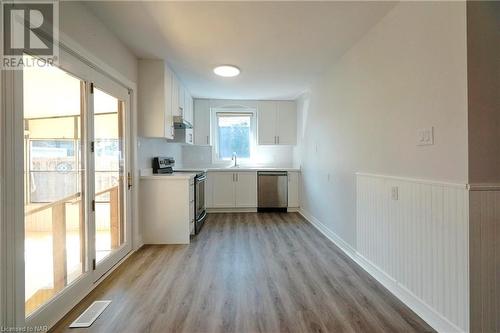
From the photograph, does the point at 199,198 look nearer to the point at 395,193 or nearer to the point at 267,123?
the point at 267,123

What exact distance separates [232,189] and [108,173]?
3074 millimetres

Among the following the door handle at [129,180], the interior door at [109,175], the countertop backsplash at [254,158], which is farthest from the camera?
the countertop backsplash at [254,158]

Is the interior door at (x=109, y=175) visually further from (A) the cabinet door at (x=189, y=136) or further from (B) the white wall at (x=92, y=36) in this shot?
(A) the cabinet door at (x=189, y=136)

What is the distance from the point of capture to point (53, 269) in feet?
6.41

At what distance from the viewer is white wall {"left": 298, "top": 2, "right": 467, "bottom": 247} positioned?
5.32 feet

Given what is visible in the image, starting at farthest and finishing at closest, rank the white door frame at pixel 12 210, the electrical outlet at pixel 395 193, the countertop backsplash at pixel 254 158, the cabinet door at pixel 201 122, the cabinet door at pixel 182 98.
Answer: the countertop backsplash at pixel 254 158 → the cabinet door at pixel 201 122 → the cabinet door at pixel 182 98 → the electrical outlet at pixel 395 193 → the white door frame at pixel 12 210

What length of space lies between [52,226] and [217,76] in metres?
3.00

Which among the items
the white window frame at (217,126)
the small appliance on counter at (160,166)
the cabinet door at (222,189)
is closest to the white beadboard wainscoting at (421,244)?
the small appliance on counter at (160,166)

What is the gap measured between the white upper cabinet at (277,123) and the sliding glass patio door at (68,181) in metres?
3.43

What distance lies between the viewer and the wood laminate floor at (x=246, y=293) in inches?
70.2

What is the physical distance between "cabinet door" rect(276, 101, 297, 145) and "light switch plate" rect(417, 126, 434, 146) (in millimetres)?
3973

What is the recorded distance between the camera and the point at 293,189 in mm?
5586

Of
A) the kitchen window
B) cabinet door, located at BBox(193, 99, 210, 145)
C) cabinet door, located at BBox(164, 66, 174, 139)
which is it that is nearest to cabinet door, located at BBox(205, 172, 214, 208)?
the kitchen window

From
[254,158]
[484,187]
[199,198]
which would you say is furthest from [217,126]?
[484,187]
